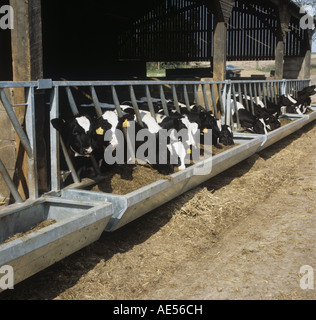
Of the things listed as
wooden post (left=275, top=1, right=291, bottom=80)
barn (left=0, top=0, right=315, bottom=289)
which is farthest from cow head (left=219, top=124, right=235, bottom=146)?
wooden post (left=275, top=1, right=291, bottom=80)

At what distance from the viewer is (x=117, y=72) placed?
14336mm

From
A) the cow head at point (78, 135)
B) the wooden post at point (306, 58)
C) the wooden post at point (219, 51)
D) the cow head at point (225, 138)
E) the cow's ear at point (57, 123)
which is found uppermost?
the wooden post at point (306, 58)

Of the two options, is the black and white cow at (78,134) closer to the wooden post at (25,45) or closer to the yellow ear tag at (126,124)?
the wooden post at (25,45)

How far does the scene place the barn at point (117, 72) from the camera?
4203 millimetres

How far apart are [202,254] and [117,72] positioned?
10.7 meters

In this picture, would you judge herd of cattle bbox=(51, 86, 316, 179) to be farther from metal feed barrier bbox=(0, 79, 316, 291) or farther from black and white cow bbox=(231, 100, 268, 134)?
black and white cow bbox=(231, 100, 268, 134)

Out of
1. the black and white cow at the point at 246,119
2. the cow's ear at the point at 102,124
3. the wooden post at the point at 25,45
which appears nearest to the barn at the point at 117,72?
the wooden post at the point at 25,45

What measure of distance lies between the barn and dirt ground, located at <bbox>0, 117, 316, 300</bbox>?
0.98 ft

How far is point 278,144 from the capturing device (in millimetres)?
11195

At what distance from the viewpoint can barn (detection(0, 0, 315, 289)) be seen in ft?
13.8

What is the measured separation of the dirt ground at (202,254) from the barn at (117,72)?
0.30 meters

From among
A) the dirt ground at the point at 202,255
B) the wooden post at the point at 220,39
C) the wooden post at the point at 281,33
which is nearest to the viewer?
the dirt ground at the point at 202,255
